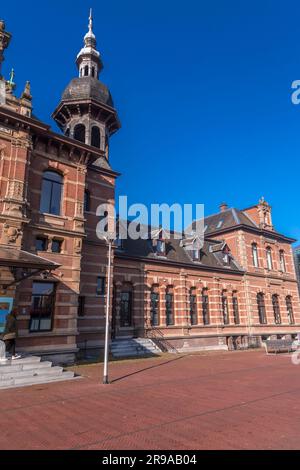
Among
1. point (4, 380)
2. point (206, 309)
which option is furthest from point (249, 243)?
point (4, 380)

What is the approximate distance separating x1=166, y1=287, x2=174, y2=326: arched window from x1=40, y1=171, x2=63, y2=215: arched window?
1235cm

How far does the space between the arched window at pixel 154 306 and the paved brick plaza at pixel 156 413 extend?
10.6 meters

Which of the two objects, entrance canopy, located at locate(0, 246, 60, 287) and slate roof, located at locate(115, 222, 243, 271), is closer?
entrance canopy, located at locate(0, 246, 60, 287)

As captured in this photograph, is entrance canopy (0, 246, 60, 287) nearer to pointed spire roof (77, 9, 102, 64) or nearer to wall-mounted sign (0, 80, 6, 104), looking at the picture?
wall-mounted sign (0, 80, 6, 104)

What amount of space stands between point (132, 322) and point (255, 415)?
52.0 ft

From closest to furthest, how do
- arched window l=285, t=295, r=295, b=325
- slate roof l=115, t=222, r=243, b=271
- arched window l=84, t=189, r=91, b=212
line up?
arched window l=84, t=189, r=91, b=212, slate roof l=115, t=222, r=243, b=271, arched window l=285, t=295, r=295, b=325

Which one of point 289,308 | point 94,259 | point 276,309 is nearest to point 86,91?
point 94,259

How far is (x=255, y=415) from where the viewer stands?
7789mm

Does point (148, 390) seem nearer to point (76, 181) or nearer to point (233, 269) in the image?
point (76, 181)

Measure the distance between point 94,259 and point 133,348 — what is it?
6.54 metres

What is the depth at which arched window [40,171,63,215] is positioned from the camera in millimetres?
17203

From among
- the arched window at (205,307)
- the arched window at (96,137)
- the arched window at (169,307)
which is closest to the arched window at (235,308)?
the arched window at (205,307)

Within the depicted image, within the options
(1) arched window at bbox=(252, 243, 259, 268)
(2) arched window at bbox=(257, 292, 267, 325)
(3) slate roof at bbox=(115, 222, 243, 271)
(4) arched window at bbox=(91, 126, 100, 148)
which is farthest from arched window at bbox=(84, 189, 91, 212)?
(2) arched window at bbox=(257, 292, 267, 325)

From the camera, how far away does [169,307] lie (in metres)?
25.7
